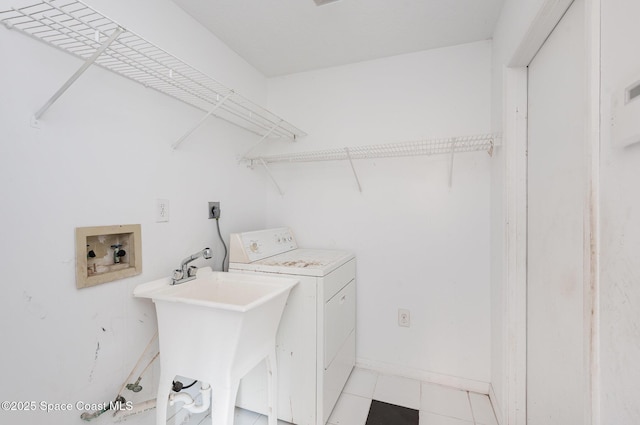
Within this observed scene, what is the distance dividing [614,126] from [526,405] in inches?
57.5

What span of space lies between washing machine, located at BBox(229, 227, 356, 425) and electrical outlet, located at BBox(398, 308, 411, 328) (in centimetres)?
50

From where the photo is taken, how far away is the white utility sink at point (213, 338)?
1.09m

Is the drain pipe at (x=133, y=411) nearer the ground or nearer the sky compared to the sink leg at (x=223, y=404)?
nearer the ground

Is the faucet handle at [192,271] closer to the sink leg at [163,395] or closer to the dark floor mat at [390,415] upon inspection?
the sink leg at [163,395]

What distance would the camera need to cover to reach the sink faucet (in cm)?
141

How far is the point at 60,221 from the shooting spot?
102 cm

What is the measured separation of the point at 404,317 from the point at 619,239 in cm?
157

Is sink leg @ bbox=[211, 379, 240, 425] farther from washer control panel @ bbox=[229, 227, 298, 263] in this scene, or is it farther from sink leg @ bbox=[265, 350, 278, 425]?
washer control panel @ bbox=[229, 227, 298, 263]

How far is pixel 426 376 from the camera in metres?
1.94

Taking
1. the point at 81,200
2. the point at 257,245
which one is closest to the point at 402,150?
the point at 257,245

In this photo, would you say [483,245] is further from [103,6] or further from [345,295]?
[103,6]

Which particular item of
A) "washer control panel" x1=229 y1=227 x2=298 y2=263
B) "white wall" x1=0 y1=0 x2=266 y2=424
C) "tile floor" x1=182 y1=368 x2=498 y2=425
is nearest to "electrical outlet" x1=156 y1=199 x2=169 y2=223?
"white wall" x1=0 y1=0 x2=266 y2=424

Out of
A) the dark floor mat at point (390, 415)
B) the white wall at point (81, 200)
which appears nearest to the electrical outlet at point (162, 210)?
the white wall at point (81, 200)

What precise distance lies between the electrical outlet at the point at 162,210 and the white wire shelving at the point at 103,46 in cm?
33
